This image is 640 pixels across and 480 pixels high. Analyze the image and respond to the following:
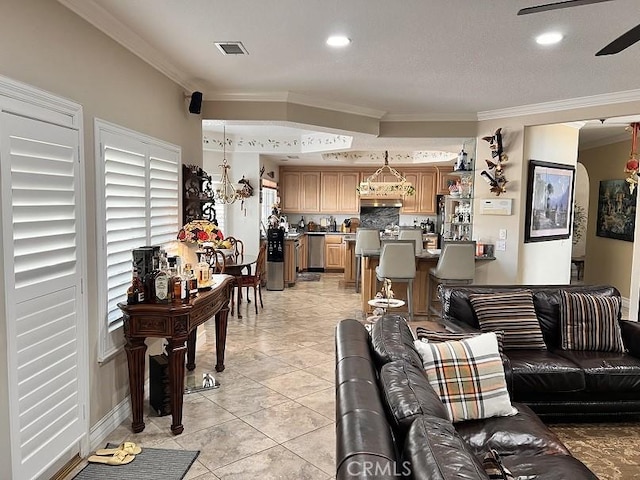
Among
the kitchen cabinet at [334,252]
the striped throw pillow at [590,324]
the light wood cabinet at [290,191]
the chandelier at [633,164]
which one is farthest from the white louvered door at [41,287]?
the light wood cabinet at [290,191]

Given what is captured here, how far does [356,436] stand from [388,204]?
9.10m

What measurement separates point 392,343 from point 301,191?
27.0ft

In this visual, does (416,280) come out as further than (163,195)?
Yes

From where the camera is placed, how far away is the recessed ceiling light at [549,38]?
296cm

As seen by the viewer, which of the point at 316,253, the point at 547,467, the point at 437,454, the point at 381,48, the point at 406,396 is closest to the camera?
the point at 437,454

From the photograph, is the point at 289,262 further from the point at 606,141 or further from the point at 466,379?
the point at 466,379

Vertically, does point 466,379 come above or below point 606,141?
below

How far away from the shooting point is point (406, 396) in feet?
5.48

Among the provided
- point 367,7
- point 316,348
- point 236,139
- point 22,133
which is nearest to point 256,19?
point 367,7

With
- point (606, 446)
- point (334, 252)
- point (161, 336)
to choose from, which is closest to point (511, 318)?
point (606, 446)

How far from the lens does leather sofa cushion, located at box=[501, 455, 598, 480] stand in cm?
178

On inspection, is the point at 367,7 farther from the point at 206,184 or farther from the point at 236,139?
the point at 236,139

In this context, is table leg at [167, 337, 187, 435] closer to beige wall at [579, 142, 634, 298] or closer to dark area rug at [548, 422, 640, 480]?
dark area rug at [548, 422, 640, 480]

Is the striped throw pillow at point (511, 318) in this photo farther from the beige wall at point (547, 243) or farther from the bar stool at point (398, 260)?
the beige wall at point (547, 243)
